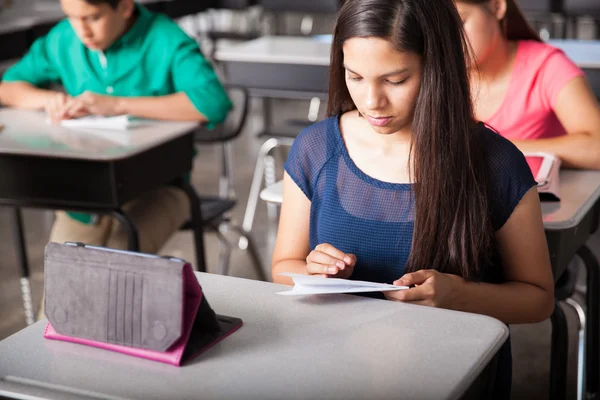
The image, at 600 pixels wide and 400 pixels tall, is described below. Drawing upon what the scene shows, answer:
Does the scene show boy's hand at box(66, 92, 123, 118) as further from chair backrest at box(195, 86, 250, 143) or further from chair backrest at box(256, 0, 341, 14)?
chair backrest at box(256, 0, 341, 14)

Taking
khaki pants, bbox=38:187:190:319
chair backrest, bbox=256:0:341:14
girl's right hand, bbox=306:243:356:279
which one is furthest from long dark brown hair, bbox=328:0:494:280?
chair backrest, bbox=256:0:341:14

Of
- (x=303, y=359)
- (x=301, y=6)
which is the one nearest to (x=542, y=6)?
(x=301, y=6)

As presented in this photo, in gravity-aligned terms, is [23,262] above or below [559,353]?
below

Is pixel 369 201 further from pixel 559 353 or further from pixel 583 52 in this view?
pixel 583 52

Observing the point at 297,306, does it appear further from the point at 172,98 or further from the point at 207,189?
the point at 207,189

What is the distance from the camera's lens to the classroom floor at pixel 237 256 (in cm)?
257

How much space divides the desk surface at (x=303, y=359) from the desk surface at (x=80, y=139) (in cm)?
106

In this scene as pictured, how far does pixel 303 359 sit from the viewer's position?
1142 mm

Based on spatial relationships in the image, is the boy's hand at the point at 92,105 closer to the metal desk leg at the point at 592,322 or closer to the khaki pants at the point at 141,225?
the khaki pants at the point at 141,225

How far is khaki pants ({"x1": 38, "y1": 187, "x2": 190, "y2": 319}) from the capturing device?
252 centimetres

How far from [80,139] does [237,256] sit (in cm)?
124

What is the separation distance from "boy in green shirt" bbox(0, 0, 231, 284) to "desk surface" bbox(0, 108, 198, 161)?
3.5 inches

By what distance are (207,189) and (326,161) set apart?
2887 mm

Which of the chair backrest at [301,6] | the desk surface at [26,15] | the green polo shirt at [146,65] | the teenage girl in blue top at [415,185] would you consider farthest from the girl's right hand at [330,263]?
the chair backrest at [301,6]
